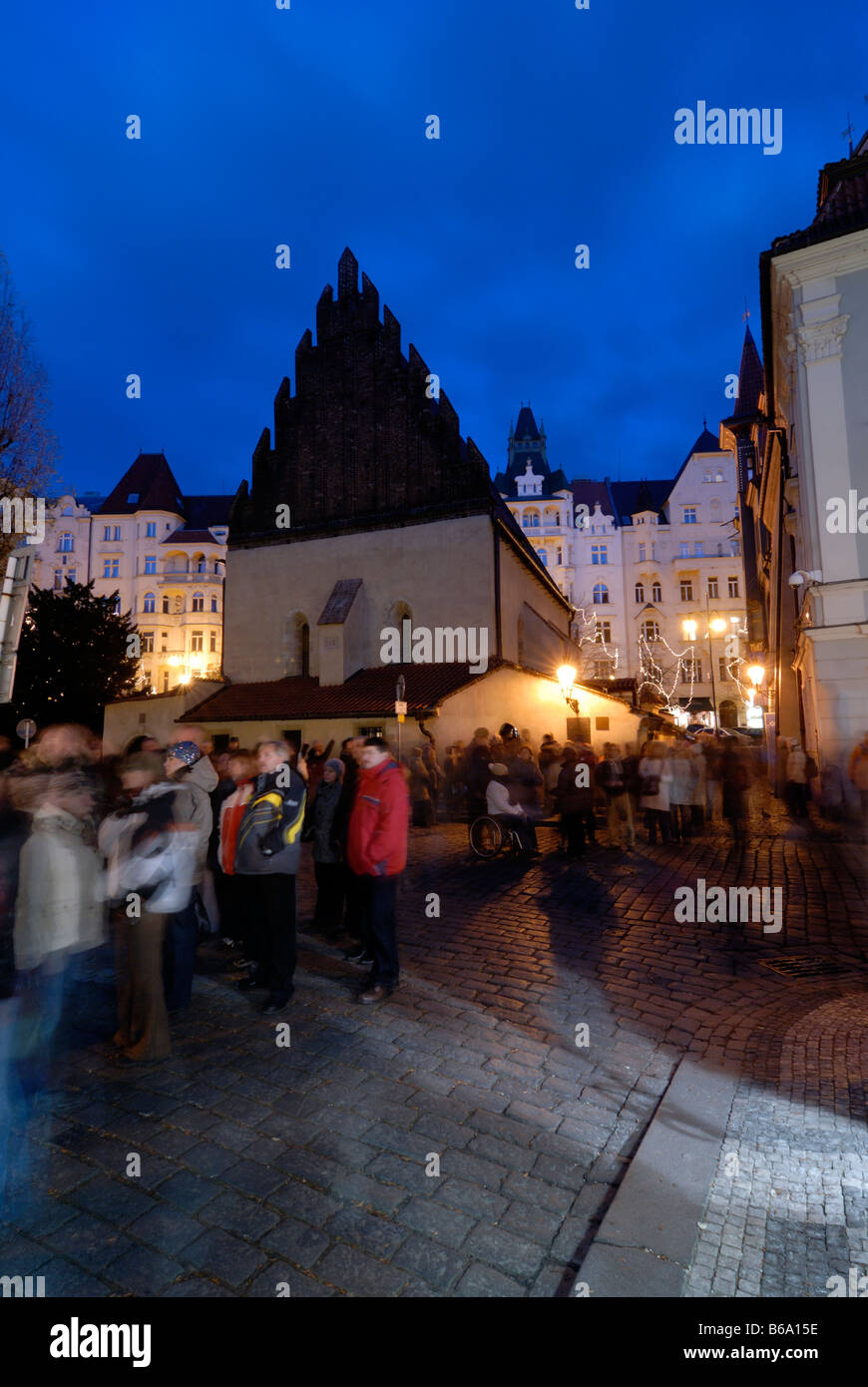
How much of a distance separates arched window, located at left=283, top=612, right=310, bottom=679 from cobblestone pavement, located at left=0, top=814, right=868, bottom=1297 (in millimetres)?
19740

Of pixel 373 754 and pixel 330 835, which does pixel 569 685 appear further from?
pixel 373 754

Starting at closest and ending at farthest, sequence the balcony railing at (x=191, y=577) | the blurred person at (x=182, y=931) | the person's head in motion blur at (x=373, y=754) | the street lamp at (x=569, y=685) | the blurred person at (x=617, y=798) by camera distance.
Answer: the blurred person at (x=182, y=931), the person's head in motion blur at (x=373, y=754), the blurred person at (x=617, y=798), the street lamp at (x=569, y=685), the balcony railing at (x=191, y=577)

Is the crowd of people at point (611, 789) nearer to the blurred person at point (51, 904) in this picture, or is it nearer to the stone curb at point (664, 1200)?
the stone curb at point (664, 1200)

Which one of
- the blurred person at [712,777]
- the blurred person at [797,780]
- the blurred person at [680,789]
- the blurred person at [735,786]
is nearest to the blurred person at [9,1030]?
the blurred person at [680,789]

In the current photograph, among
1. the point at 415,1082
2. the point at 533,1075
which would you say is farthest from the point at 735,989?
the point at 415,1082

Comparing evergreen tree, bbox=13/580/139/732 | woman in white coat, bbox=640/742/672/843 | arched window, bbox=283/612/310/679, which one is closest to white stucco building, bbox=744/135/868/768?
woman in white coat, bbox=640/742/672/843

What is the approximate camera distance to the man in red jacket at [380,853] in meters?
5.31

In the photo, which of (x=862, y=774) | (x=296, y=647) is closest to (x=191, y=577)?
(x=296, y=647)

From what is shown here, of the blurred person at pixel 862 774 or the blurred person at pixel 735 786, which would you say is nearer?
the blurred person at pixel 862 774

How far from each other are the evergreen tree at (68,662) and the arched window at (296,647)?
7.95 meters
